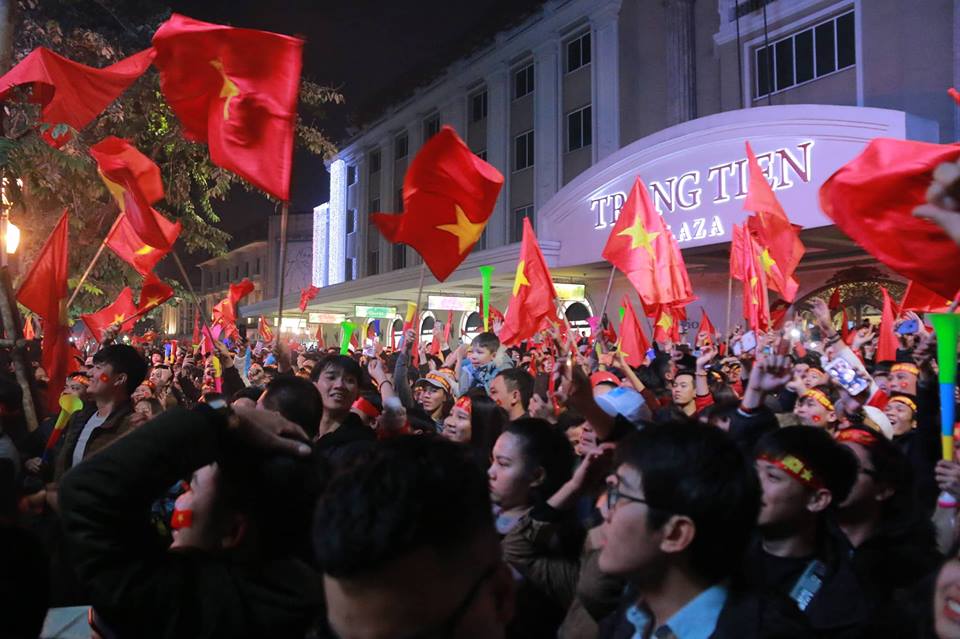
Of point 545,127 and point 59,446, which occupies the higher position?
point 545,127

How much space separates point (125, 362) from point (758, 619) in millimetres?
4294

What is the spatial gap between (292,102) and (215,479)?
4588 mm

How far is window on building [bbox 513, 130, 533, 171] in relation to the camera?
28406 millimetres

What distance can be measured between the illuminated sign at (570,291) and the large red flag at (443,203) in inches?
567

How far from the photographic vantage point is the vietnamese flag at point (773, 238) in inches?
381

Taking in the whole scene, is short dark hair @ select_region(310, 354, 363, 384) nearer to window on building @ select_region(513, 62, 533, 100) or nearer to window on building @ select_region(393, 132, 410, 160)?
window on building @ select_region(513, 62, 533, 100)

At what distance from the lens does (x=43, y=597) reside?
1.88 metres

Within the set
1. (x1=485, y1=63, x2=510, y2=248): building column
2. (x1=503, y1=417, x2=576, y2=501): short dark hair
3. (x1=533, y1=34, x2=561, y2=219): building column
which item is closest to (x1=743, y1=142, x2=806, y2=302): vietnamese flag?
(x1=503, y1=417, x2=576, y2=501): short dark hair

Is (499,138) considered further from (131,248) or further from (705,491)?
(705,491)

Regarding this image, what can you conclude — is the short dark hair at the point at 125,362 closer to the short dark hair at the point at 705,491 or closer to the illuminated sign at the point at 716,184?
the short dark hair at the point at 705,491

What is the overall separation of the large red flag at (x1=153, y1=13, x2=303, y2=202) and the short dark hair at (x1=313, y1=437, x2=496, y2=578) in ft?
16.2

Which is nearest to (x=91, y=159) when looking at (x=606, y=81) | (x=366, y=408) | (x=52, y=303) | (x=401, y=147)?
(x=52, y=303)

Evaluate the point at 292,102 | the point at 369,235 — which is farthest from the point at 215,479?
the point at 369,235

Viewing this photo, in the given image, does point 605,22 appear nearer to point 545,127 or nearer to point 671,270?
point 545,127
